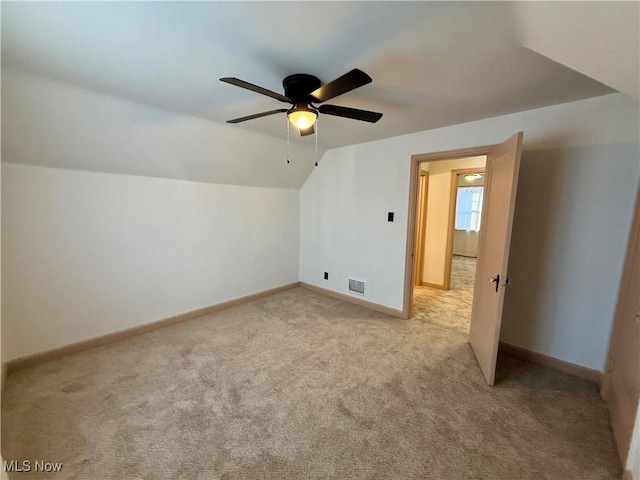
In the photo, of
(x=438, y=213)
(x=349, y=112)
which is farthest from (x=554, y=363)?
(x=349, y=112)

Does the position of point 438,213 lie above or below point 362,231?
above

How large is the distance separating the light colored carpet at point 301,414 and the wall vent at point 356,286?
1.09 meters

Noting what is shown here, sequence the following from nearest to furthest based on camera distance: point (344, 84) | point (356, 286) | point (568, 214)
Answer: point (344, 84) → point (568, 214) → point (356, 286)

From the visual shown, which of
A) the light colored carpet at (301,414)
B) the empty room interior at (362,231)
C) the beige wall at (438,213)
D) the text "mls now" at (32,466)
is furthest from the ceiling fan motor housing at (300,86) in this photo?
the beige wall at (438,213)

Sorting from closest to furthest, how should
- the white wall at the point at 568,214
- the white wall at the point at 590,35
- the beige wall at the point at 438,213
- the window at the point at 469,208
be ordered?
the white wall at the point at 590,35 → the white wall at the point at 568,214 → the beige wall at the point at 438,213 → the window at the point at 469,208

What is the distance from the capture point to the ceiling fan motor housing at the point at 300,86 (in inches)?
69.1

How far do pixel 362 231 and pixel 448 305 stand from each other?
1.71 meters

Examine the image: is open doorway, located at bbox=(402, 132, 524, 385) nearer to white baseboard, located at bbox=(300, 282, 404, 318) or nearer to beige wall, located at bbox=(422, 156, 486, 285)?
white baseboard, located at bbox=(300, 282, 404, 318)

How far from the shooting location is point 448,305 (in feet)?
12.8

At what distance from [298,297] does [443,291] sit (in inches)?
99.2

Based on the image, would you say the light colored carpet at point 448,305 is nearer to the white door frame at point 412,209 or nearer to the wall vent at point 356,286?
the white door frame at point 412,209

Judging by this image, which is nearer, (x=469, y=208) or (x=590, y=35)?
(x=590, y=35)

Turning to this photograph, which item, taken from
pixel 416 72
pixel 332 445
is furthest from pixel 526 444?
pixel 416 72

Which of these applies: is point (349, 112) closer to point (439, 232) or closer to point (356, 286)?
point (356, 286)
